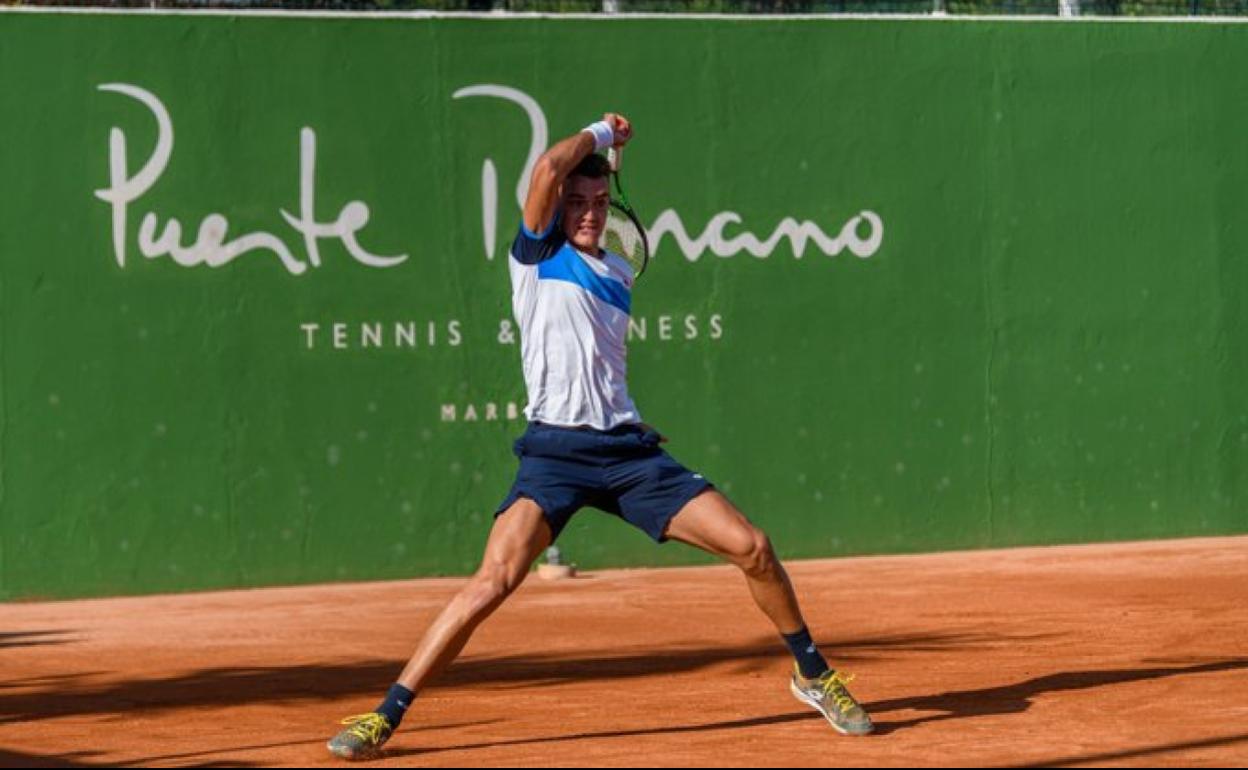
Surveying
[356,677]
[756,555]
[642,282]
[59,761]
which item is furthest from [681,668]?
[642,282]

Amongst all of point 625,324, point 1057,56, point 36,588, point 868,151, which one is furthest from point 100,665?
point 1057,56

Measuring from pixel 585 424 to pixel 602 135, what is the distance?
1.01 m

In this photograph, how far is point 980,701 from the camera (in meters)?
9.48

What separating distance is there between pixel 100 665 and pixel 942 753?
15.9 feet

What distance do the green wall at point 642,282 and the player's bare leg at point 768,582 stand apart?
6450 mm

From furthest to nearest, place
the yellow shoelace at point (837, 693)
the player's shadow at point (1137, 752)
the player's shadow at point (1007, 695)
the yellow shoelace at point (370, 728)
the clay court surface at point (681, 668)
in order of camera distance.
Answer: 1. the player's shadow at point (1007, 695)
2. the yellow shoelace at point (837, 693)
3. the clay court surface at point (681, 668)
4. the yellow shoelace at point (370, 728)
5. the player's shadow at point (1137, 752)

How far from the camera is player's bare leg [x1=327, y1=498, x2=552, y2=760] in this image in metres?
8.08

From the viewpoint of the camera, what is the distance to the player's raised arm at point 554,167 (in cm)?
811

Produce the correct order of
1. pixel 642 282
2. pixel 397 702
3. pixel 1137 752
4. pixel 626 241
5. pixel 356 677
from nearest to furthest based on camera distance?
pixel 1137 752
pixel 397 702
pixel 626 241
pixel 356 677
pixel 642 282

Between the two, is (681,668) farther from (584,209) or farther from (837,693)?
(584,209)

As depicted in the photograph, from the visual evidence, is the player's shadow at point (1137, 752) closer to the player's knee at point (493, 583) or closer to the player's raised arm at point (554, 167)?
the player's knee at point (493, 583)

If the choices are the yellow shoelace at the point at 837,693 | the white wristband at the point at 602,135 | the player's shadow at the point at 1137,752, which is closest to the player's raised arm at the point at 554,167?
the white wristband at the point at 602,135

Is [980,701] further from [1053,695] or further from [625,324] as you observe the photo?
[625,324]

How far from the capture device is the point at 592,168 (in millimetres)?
8336
